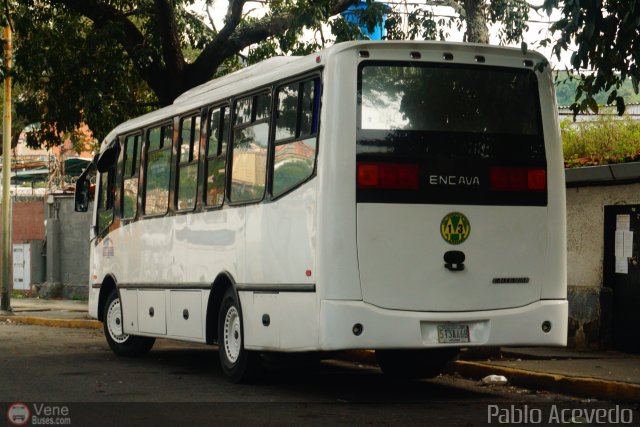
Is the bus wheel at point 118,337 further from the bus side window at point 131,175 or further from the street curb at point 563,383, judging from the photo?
the street curb at point 563,383

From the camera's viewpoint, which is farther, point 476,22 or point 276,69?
point 476,22

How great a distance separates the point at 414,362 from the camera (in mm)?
12500

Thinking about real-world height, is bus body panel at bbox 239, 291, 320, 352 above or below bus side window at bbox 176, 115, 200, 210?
below

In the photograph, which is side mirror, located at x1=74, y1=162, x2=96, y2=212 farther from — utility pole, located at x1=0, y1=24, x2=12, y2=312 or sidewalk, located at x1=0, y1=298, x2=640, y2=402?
utility pole, located at x1=0, y1=24, x2=12, y2=312

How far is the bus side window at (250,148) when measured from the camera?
11.5 metres

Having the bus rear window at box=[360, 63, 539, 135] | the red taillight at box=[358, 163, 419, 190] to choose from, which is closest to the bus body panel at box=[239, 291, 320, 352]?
the red taillight at box=[358, 163, 419, 190]

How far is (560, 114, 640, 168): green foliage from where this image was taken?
15.4 meters

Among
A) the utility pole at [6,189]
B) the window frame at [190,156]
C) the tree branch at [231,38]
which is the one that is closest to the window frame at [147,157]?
the window frame at [190,156]

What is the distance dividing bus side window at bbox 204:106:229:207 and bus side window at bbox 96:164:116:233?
3.66 metres

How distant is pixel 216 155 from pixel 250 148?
906 millimetres

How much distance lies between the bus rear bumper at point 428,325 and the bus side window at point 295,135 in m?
1.38

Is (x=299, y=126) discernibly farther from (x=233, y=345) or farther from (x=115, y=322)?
(x=115, y=322)

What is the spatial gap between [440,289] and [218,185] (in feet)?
10.6

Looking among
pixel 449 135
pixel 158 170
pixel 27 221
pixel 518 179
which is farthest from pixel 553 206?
pixel 27 221
